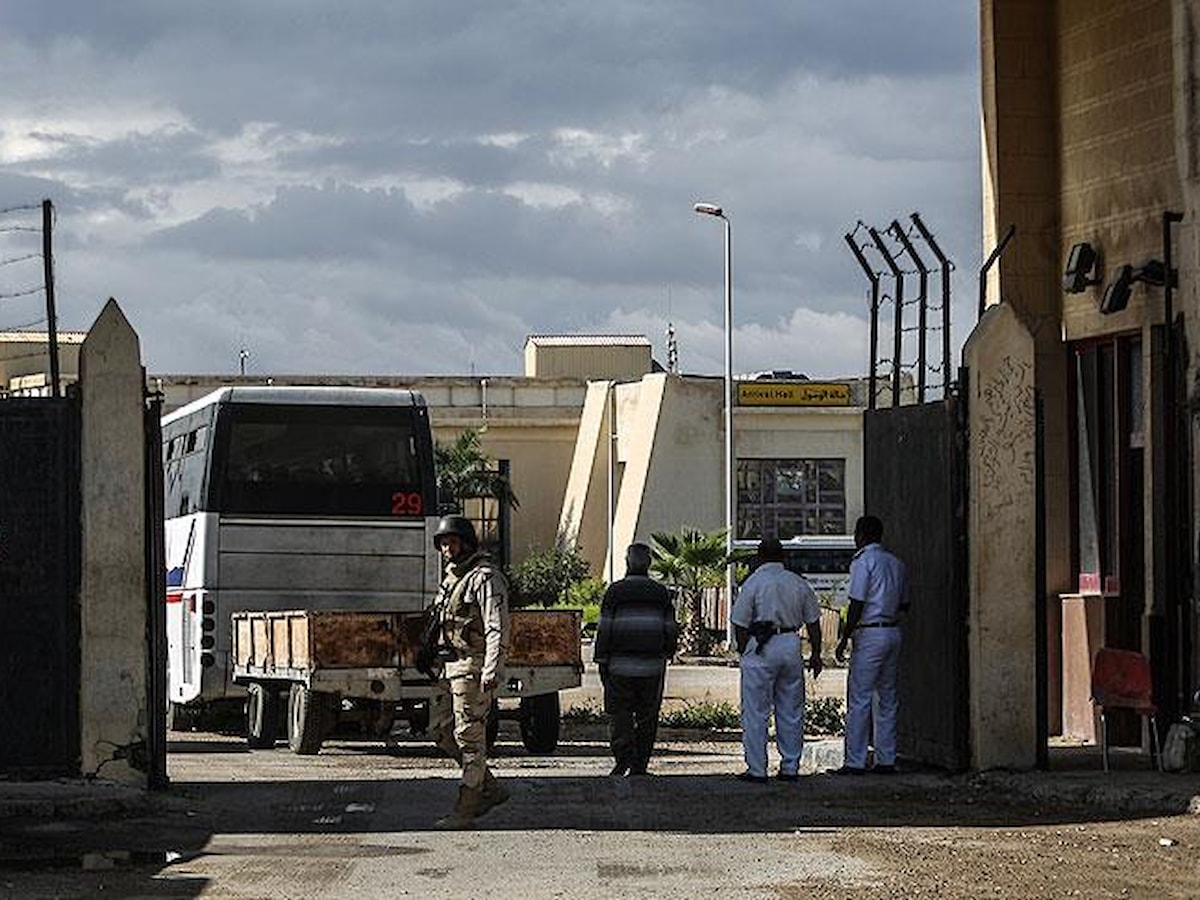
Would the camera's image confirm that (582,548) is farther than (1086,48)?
Yes

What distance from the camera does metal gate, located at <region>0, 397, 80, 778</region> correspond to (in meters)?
18.0

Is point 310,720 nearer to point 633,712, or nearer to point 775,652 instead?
point 633,712

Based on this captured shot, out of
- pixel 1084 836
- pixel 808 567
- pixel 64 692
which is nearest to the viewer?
pixel 1084 836

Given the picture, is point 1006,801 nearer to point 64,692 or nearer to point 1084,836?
point 1084,836

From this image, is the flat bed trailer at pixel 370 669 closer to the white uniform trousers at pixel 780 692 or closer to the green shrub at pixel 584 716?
the white uniform trousers at pixel 780 692

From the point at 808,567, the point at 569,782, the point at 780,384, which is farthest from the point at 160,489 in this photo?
the point at 780,384

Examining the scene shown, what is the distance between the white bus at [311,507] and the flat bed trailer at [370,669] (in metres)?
0.84

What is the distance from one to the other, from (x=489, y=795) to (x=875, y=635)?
13.3ft

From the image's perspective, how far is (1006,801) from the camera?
716 inches

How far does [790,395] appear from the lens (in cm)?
7488

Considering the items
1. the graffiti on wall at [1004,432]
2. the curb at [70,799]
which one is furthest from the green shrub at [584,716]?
the curb at [70,799]

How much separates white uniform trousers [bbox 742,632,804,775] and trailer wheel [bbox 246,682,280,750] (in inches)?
336

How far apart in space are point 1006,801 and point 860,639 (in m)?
2.21

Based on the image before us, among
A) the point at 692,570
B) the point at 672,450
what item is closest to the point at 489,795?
the point at 692,570
